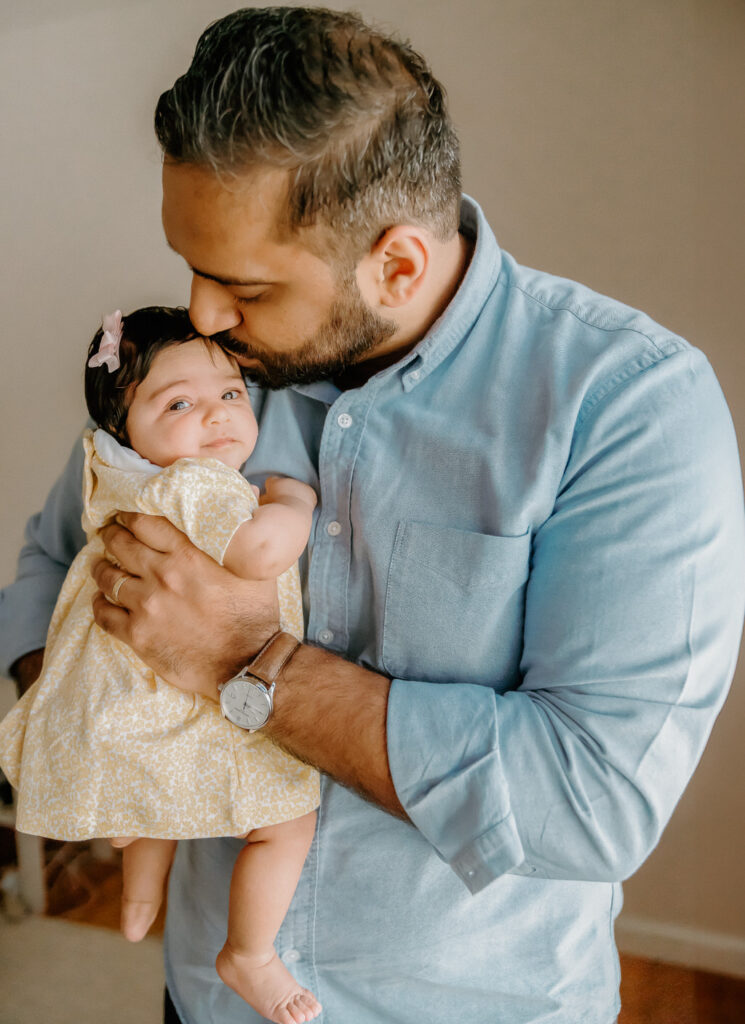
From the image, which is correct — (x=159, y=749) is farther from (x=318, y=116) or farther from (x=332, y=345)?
(x=318, y=116)

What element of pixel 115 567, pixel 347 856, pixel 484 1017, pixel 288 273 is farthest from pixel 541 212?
pixel 484 1017

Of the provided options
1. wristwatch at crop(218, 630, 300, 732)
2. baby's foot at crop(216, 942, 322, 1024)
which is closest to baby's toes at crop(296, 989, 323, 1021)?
baby's foot at crop(216, 942, 322, 1024)

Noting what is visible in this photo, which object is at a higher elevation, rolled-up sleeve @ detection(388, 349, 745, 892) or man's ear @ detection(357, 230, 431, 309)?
man's ear @ detection(357, 230, 431, 309)

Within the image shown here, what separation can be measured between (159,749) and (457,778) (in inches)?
16.8

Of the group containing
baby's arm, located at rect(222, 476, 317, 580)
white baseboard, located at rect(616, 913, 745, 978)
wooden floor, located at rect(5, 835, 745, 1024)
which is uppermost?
baby's arm, located at rect(222, 476, 317, 580)

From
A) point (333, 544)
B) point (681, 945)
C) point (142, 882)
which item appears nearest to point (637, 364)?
point (333, 544)

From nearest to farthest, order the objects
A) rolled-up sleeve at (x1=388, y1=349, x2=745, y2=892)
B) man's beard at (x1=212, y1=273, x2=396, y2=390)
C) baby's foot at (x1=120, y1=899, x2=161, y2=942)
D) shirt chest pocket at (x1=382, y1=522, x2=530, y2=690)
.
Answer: rolled-up sleeve at (x1=388, y1=349, x2=745, y2=892), shirt chest pocket at (x1=382, y1=522, x2=530, y2=690), man's beard at (x1=212, y1=273, x2=396, y2=390), baby's foot at (x1=120, y1=899, x2=161, y2=942)

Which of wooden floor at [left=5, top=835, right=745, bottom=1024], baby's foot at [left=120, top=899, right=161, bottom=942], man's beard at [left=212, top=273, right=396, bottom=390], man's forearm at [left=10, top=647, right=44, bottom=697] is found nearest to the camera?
man's beard at [left=212, top=273, right=396, bottom=390]

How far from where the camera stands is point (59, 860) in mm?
2590

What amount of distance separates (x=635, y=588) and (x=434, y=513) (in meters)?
0.28

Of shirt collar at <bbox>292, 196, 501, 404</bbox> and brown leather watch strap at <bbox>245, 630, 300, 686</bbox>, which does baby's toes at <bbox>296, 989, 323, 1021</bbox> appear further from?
shirt collar at <bbox>292, 196, 501, 404</bbox>

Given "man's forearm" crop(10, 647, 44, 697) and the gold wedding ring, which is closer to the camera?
the gold wedding ring

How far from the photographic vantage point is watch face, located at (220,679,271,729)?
3.40 feet

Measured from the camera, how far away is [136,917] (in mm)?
1263
